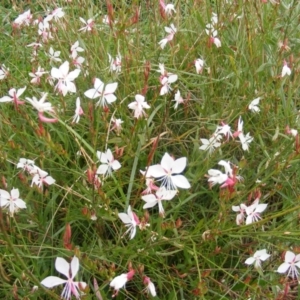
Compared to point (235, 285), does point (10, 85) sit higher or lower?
higher

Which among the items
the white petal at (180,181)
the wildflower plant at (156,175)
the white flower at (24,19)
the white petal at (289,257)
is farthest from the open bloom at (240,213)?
the white flower at (24,19)

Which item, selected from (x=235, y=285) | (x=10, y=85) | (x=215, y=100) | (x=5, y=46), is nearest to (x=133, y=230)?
(x=235, y=285)

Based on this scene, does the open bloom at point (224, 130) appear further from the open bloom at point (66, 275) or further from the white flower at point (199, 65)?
the open bloom at point (66, 275)

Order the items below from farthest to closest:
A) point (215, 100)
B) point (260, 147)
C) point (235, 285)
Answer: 1. point (215, 100)
2. point (260, 147)
3. point (235, 285)

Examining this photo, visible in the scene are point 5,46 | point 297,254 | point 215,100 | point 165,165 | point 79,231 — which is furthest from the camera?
point 5,46

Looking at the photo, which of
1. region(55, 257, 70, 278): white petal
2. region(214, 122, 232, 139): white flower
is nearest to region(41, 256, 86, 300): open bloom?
region(55, 257, 70, 278): white petal

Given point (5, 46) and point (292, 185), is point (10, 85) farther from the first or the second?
point (292, 185)

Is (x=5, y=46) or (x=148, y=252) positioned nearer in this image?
(x=148, y=252)

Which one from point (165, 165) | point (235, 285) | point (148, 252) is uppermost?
point (165, 165)
